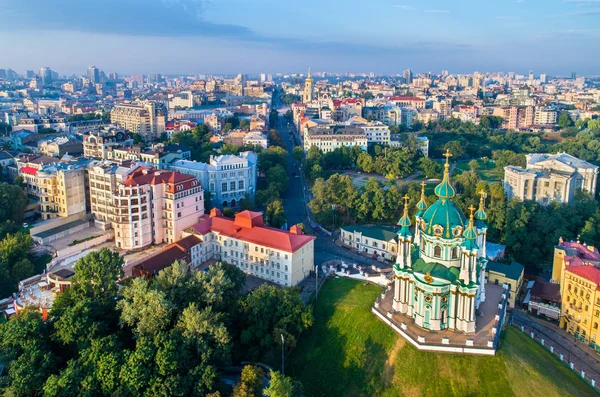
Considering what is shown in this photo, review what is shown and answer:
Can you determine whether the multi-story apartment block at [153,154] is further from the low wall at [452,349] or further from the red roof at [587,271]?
the red roof at [587,271]

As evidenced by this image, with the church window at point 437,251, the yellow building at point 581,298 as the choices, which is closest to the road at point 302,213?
the yellow building at point 581,298

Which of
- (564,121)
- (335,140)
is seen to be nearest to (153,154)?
(335,140)

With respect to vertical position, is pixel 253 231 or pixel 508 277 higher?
pixel 253 231

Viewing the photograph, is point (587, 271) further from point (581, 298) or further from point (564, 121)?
point (564, 121)

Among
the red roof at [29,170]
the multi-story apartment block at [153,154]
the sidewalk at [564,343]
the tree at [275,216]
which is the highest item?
the multi-story apartment block at [153,154]

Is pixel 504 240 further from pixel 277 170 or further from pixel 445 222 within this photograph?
pixel 277 170

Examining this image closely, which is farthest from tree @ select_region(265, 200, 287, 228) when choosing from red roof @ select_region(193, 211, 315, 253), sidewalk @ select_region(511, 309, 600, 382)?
sidewalk @ select_region(511, 309, 600, 382)
